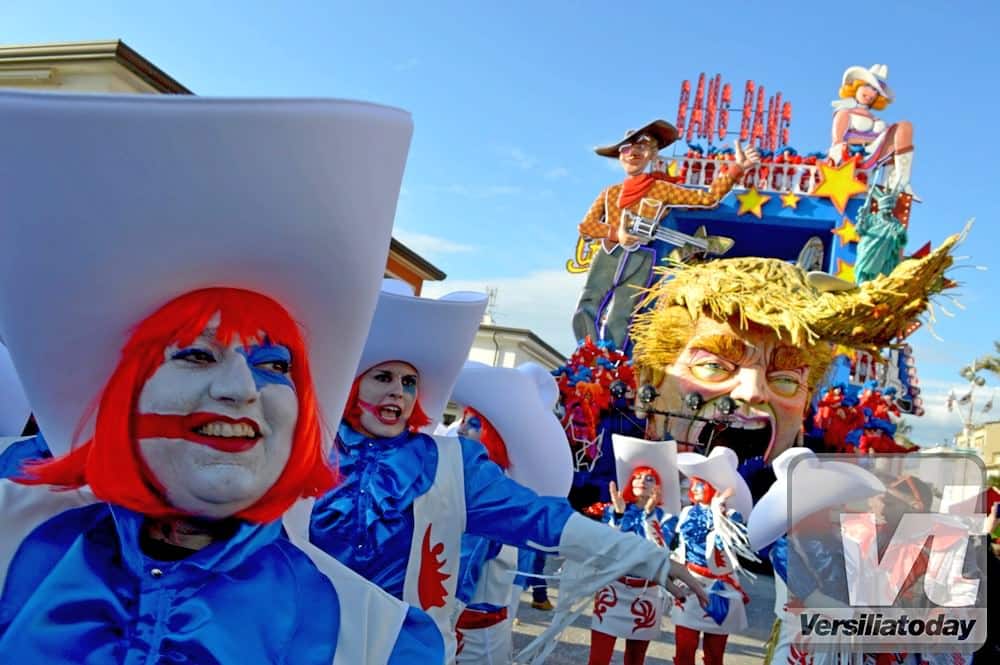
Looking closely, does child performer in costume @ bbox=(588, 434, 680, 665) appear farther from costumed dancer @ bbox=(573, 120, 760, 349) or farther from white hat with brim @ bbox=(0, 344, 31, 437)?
costumed dancer @ bbox=(573, 120, 760, 349)

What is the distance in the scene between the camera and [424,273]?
65.8ft

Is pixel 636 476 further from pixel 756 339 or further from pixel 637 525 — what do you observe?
pixel 756 339

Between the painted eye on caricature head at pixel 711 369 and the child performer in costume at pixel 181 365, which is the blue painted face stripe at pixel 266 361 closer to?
the child performer in costume at pixel 181 365

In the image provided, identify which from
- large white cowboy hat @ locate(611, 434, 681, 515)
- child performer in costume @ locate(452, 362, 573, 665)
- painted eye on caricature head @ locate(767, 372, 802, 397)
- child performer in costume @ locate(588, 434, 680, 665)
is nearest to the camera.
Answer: child performer in costume @ locate(452, 362, 573, 665)

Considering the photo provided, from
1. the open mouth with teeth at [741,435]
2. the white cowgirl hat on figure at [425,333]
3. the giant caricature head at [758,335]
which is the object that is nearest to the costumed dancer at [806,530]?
the white cowgirl hat on figure at [425,333]

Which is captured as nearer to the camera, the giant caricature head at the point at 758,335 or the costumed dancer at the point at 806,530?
the costumed dancer at the point at 806,530

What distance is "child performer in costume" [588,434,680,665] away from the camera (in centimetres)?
528

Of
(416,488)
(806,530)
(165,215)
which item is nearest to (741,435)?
(806,530)

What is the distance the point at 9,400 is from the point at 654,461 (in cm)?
417

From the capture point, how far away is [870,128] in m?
16.9

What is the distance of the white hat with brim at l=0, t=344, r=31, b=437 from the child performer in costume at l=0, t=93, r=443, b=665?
4.32ft

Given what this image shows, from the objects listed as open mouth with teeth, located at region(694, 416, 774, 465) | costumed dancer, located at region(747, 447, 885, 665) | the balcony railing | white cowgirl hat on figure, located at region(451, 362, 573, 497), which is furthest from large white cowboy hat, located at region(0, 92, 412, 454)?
the balcony railing

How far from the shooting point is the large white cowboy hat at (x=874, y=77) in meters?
17.4

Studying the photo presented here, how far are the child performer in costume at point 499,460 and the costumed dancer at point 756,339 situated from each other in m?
6.47
